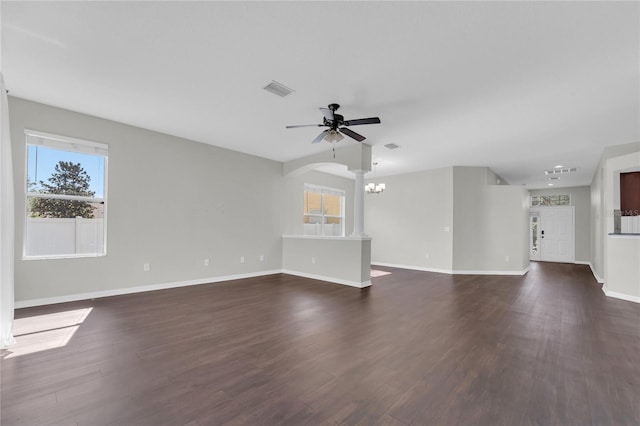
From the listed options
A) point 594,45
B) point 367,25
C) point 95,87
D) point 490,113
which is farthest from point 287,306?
point 594,45

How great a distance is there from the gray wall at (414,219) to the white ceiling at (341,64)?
9.45 ft

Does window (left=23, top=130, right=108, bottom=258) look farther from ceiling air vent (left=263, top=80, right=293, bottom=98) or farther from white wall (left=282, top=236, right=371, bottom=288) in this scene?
white wall (left=282, top=236, right=371, bottom=288)

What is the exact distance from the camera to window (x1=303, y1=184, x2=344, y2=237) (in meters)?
7.92

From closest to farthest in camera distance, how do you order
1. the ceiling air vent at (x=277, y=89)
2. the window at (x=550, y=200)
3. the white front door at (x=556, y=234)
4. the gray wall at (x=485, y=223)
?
the ceiling air vent at (x=277, y=89) < the gray wall at (x=485, y=223) < the white front door at (x=556, y=234) < the window at (x=550, y=200)

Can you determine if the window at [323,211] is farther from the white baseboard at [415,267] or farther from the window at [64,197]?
the window at [64,197]

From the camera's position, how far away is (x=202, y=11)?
2186 mm

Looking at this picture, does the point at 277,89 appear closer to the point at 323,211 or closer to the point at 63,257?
the point at 63,257

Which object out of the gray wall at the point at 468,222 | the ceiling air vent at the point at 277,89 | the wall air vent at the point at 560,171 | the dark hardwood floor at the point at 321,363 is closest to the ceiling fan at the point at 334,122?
the ceiling air vent at the point at 277,89

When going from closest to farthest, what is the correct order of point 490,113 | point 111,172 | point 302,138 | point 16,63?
point 16,63
point 490,113
point 111,172
point 302,138

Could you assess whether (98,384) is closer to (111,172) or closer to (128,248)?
(128,248)

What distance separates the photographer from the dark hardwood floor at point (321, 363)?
1.73 meters

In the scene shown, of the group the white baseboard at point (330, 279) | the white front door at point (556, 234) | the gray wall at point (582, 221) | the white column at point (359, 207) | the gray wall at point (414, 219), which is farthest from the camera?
the white front door at point (556, 234)

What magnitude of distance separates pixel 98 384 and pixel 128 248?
3.17 m

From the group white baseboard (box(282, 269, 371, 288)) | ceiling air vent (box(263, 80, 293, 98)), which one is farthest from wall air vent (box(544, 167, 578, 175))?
ceiling air vent (box(263, 80, 293, 98))
